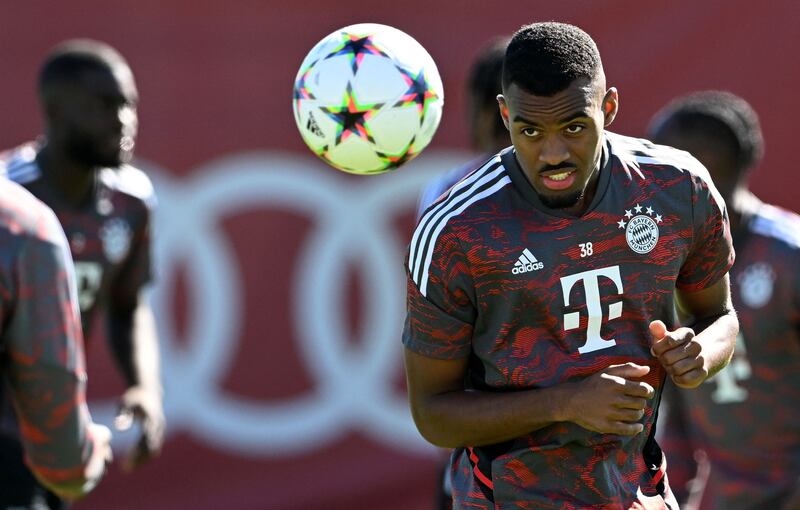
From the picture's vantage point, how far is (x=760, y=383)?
5531 millimetres

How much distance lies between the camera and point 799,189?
8.11 metres

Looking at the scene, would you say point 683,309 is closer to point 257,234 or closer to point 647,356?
point 647,356

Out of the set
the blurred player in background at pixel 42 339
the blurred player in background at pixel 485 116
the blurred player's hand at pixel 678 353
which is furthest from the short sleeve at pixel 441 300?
the blurred player in background at pixel 485 116

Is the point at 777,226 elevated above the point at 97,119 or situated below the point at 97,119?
below

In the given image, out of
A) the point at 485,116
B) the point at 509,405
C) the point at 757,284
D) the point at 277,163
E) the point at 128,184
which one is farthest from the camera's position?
the point at 277,163

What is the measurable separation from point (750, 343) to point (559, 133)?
220 cm

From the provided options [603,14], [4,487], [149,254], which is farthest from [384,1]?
[4,487]

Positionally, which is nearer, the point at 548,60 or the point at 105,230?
the point at 548,60

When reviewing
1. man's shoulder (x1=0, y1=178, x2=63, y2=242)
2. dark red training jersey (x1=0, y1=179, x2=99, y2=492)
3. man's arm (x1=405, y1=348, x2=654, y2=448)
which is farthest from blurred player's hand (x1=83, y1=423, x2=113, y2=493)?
man's arm (x1=405, y1=348, x2=654, y2=448)

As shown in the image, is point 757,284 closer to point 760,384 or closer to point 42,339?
point 760,384

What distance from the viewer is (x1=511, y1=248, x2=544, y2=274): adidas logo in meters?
3.82

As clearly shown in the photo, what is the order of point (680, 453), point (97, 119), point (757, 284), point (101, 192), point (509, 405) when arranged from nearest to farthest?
1. point (509, 405)
2. point (757, 284)
3. point (680, 453)
4. point (97, 119)
5. point (101, 192)

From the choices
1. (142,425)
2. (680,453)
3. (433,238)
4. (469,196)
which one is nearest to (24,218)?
(433,238)

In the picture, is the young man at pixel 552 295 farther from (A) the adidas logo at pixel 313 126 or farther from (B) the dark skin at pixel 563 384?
(A) the adidas logo at pixel 313 126
